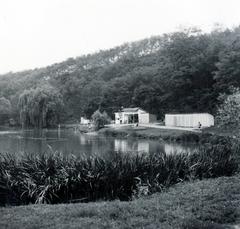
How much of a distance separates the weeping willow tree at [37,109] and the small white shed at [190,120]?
74.4 ft

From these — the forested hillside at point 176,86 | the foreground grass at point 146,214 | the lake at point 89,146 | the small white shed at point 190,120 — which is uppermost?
the forested hillside at point 176,86

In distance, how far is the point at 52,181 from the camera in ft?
40.4

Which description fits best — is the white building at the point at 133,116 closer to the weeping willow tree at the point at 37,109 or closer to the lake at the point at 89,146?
the weeping willow tree at the point at 37,109

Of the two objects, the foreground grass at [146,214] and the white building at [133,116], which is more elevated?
the white building at [133,116]

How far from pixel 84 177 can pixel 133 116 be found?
60.5m

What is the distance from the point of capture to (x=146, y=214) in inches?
321

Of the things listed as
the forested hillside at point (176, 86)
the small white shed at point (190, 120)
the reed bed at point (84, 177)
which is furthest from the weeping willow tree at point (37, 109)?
the reed bed at point (84, 177)

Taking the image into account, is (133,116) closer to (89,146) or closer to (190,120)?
(190,120)

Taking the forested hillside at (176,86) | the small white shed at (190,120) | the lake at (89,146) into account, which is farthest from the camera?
the forested hillside at (176,86)

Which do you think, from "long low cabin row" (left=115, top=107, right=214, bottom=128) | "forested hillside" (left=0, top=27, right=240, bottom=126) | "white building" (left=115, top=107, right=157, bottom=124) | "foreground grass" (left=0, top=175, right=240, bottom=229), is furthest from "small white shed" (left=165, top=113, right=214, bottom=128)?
"foreground grass" (left=0, top=175, right=240, bottom=229)

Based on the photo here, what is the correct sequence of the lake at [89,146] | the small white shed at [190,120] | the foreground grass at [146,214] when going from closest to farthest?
the foreground grass at [146,214]
the lake at [89,146]
the small white shed at [190,120]

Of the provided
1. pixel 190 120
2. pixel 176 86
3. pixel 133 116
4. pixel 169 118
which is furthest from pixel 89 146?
pixel 133 116

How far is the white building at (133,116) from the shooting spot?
70.8 metres

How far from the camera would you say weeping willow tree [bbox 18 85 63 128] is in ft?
228
